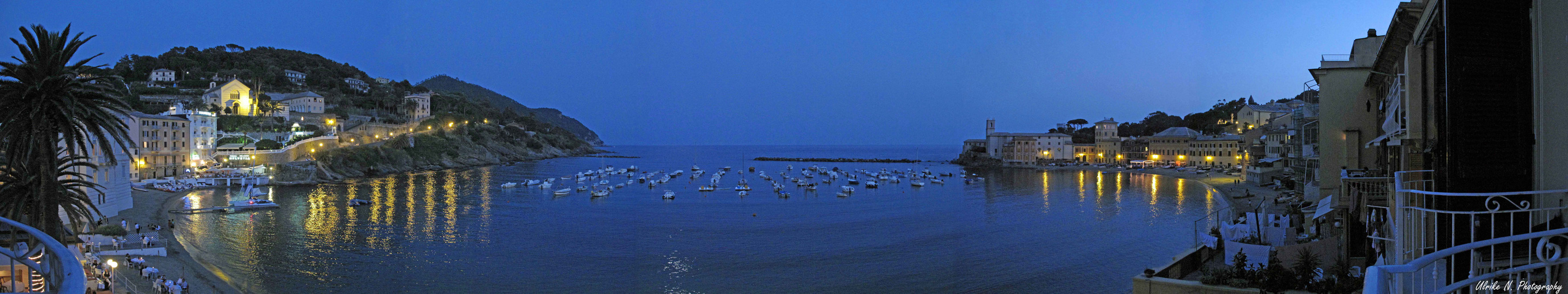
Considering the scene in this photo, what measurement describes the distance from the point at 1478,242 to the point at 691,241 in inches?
1071

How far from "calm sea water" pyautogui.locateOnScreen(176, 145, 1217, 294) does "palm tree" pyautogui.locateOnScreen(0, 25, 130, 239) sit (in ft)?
26.0

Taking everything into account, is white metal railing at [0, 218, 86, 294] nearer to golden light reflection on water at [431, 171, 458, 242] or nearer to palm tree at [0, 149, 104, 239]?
palm tree at [0, 149, 104, 239]

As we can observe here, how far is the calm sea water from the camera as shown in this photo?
833 inches

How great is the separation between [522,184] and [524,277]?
135 ft

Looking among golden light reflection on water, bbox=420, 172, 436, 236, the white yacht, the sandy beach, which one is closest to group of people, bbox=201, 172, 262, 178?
golden light reflection on water, bbox=420, 172, 436, 236

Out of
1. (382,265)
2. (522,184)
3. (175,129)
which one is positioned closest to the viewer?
(382,265)

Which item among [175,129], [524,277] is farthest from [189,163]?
[524,277]

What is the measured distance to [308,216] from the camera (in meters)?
35.8

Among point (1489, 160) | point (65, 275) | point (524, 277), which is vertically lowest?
point (524, 277)

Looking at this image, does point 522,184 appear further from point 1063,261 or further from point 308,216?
point 1063,261

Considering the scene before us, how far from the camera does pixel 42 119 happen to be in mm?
11625

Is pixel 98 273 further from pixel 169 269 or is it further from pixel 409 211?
pixel 409 211

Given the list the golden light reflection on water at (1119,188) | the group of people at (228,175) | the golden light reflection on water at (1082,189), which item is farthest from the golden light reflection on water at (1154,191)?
the group of people at (228,175)

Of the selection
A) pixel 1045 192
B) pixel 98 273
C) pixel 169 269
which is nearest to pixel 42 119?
pixel 98 273
